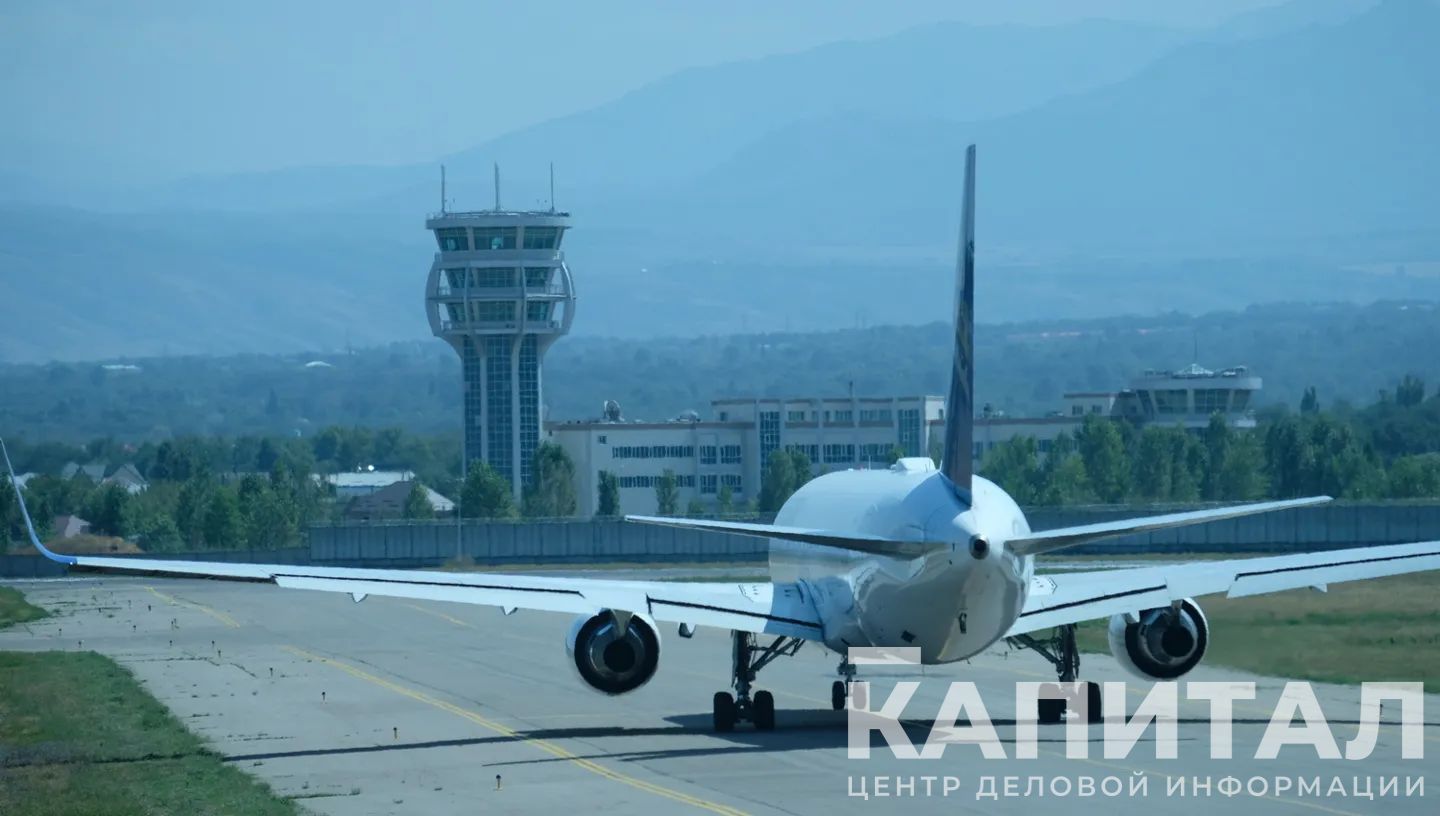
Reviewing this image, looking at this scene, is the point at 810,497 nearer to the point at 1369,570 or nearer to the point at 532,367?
the point at 1369,570

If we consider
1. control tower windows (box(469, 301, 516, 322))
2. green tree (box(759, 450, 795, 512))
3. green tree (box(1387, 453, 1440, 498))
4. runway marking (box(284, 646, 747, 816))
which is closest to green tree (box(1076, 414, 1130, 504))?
green tree (box(1387, 453, 1440, 498))

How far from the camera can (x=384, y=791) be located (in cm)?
3120

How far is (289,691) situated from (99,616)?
104 ft

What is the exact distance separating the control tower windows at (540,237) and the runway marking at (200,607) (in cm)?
8458

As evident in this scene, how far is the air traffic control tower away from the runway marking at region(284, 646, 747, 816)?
12428cm

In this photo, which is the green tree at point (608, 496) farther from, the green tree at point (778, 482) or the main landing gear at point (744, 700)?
the main landing gear at point (744, 700)

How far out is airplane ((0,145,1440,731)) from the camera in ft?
107

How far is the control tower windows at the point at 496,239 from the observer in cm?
17962

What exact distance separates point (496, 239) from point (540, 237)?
3549 mm

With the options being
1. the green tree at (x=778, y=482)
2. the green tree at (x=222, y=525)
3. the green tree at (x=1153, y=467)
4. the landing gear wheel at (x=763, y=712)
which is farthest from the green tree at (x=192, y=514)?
the landing gear wheel at (x=763, y=712)

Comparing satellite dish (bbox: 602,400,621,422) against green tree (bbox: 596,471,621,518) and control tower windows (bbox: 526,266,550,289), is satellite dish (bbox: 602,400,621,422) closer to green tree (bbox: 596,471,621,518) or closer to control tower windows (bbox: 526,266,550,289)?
control tower windows (bbox: 526,266,550,289)

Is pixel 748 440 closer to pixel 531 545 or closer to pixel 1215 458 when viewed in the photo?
pixel 1215 458

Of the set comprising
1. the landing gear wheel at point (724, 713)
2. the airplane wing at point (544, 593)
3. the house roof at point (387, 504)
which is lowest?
the house roof at point (387, 504)

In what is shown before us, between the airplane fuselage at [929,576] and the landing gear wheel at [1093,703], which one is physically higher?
the airplane fuselage at [929,576]
